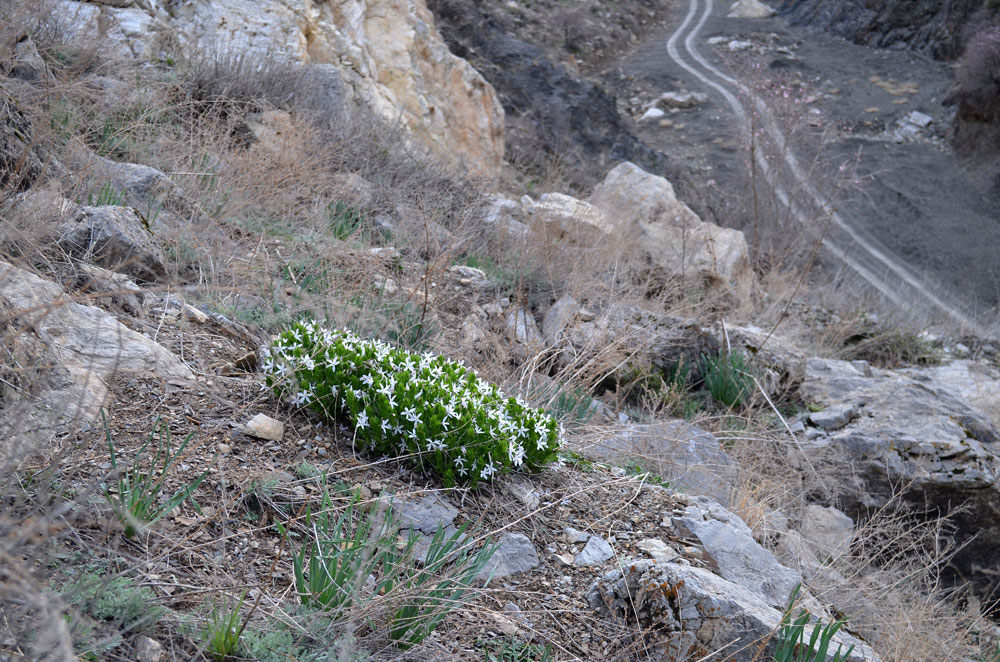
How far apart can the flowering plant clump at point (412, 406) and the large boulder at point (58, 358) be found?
0.45 m

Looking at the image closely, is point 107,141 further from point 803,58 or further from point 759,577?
point 803,58

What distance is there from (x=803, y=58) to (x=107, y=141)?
1198 inches

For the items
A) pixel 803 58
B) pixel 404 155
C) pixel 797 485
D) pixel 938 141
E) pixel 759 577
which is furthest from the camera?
pixel 803 58

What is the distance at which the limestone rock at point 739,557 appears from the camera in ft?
8.80

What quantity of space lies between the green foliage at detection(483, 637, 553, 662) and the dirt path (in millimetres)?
8480

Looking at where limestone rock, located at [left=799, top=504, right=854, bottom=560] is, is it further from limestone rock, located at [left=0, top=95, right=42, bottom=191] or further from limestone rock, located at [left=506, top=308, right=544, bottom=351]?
limestone rock, located at [left=0, top=95, right=42, bottom=191]

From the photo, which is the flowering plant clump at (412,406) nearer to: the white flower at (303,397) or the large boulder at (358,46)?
the white flower at (303,397)

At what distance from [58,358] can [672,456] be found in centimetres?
270

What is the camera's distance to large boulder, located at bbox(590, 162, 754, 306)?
24.5ft

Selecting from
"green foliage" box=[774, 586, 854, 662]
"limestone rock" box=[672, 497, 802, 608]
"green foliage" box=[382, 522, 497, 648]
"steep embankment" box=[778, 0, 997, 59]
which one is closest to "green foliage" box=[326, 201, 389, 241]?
"limestone rock" box=[672, 497, 802, 608]

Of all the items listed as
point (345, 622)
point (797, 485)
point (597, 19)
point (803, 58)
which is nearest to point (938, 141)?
point (803, 58)

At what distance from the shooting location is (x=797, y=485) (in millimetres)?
4465

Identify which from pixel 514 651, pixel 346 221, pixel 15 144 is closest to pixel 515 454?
pixel 514 651

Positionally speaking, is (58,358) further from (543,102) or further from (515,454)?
(543,102)
